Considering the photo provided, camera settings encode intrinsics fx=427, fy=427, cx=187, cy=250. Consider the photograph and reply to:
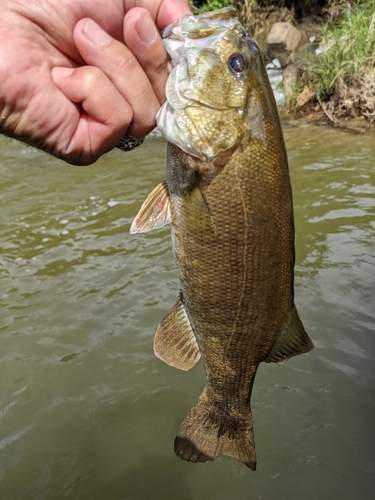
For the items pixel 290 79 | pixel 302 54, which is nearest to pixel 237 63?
pixel 290 79

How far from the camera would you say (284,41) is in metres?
11.8

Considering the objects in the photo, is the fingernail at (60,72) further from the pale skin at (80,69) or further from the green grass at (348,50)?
the green grass at (348,50)

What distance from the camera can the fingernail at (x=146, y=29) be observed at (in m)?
1.57

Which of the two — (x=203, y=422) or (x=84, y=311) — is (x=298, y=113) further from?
(x=203, y=422)

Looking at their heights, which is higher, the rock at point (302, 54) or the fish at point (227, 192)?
the rock at point (302, 54)

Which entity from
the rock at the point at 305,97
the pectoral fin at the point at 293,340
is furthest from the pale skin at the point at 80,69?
the rock at the point at 305,97

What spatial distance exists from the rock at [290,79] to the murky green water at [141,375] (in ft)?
20.4

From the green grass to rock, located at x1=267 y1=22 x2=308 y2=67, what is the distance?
0.80 m

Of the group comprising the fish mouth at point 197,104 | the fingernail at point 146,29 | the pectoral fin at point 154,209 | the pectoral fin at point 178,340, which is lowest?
the pectoral fin at point 178,340

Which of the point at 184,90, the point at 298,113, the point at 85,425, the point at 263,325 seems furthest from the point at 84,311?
the point at 298,113

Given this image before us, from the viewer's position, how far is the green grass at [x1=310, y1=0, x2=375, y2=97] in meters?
9.81

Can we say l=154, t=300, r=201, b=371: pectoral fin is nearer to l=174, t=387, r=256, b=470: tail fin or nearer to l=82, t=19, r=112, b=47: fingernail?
l=174, t=387, r=256, b=470: tail fin

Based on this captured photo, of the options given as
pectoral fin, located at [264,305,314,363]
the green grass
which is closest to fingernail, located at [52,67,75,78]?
pectoral fin, located at [264,305,314,363]

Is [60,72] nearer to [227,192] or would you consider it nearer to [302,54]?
[227,192]
